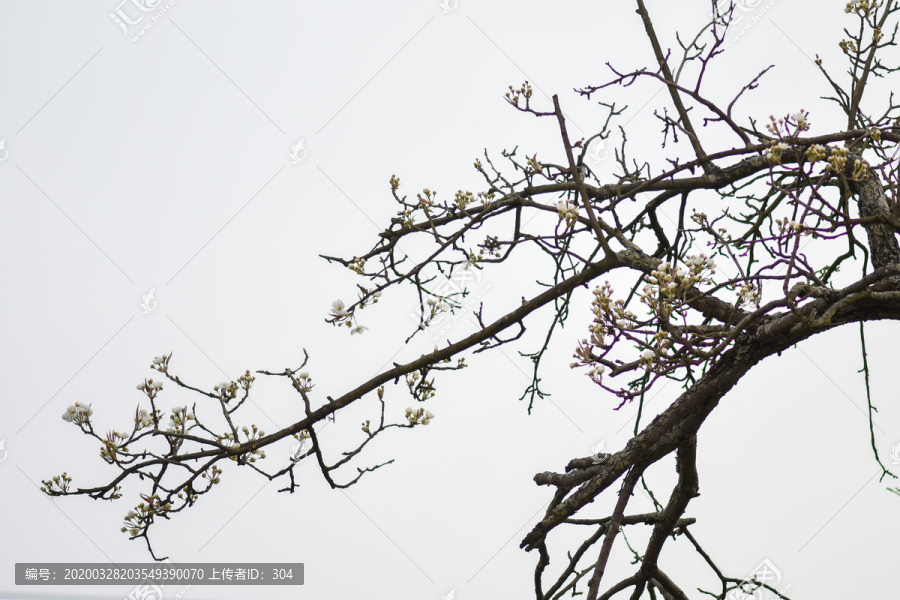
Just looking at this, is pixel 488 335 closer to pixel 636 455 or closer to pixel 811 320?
pixel 636 455

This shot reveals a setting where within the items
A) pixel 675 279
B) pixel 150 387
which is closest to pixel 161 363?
pixel 150 387

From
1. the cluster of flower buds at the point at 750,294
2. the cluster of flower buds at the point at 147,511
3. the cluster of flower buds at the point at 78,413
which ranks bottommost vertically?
the cluster of flower buds at the point at 750,294

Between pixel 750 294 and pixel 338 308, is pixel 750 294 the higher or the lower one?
the lower one

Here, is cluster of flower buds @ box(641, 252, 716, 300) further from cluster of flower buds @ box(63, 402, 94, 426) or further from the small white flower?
cluster of flower buds @ box(63, 402, 94, 426)

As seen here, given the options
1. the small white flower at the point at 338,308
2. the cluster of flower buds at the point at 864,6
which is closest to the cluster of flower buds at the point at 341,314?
the small white flower at the point at 338,308

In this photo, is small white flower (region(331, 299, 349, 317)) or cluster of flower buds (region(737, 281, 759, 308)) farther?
small white flower (region(331, 299, 349, 317))

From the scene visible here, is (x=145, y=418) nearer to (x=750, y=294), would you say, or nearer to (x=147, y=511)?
(x=147, y=511)

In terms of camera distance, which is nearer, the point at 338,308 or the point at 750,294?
the point at 750,294

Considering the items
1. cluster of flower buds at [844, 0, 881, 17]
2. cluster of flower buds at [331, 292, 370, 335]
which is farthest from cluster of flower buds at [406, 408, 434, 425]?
cluster of flower buds at [844, 0, 881, 17]

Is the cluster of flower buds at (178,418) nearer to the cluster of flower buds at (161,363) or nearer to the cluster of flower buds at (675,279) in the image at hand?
the cluster of flower buds at (161,363)

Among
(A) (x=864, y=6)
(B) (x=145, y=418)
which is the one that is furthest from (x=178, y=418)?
(A) (x=864, y=6)

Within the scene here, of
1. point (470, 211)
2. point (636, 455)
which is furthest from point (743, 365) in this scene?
point (470, 211)

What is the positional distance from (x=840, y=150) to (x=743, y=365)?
18.6 inches

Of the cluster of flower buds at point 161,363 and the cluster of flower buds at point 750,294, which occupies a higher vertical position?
the cluster of flower buds at point 161,363
